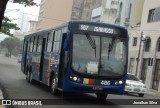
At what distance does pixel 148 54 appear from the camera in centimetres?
5125

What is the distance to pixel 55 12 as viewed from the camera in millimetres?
156875

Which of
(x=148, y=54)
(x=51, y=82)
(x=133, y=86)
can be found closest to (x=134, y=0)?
(x=148, y=54)

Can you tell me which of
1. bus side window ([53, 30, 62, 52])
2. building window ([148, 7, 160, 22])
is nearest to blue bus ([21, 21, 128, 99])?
bus side window ([53, 30, 62, 52])

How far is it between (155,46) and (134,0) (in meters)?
17.0

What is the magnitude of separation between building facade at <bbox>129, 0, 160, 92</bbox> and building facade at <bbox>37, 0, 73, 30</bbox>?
99167 mm

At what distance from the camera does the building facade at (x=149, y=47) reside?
1934 inches

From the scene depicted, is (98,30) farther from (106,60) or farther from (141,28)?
(141,28)

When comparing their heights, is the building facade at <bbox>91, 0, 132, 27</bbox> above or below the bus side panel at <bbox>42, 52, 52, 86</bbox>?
above

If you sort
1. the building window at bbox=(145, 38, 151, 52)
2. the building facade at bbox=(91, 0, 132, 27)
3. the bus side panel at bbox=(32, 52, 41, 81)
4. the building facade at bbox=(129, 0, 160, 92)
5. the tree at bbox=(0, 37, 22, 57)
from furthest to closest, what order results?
the tree at bbox=(0, 37, 22, 57)
the building facade at bbox=(91, 0, 132, 27)
the building window at bbox=(145, 38, 151, 52)
the building facade at bbox=(129, 0, 160, 92)
the bus side panel at bbox=(32, 52, 41, 81)

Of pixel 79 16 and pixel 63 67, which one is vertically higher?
pixel 79 16

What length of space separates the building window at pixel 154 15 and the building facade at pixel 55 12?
335ft

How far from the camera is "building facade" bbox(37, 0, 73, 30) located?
155875mm

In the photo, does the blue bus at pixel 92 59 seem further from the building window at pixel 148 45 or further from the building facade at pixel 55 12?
the building facade at pixel 55 12

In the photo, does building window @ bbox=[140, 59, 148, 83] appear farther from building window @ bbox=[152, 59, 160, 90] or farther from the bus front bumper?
the bus front bumper
